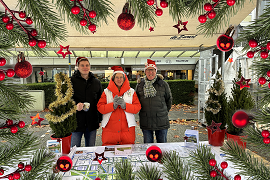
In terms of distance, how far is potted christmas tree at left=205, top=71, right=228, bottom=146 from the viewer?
1820 mm

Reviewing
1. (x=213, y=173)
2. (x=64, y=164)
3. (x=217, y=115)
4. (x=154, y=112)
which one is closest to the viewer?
(x=213, y=173)

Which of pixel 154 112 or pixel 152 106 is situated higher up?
pixel 152 106

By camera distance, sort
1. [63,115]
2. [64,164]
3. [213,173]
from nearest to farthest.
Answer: [213,173], [64,164], [63,115]

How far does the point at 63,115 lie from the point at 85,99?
3.78ft

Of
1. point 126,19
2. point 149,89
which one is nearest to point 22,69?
point 126,19

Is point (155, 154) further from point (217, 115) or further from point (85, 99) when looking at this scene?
point (85, 99)

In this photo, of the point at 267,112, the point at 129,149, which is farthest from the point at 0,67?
the point at 129,149

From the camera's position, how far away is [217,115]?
1896 mm

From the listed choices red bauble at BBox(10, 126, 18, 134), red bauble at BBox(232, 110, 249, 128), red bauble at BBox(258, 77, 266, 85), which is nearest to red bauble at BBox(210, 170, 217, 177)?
red bauble at BBox(232, 110, 249, 128)

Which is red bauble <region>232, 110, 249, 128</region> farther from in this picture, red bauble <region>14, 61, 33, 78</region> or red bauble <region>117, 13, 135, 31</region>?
red bauble <region>14, 61, 33, 78</region>

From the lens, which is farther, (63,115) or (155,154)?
(63,115)

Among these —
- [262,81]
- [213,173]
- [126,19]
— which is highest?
[126,19]

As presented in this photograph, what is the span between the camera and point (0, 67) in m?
0.52

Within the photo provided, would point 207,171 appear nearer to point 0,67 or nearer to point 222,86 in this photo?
point 0,67
